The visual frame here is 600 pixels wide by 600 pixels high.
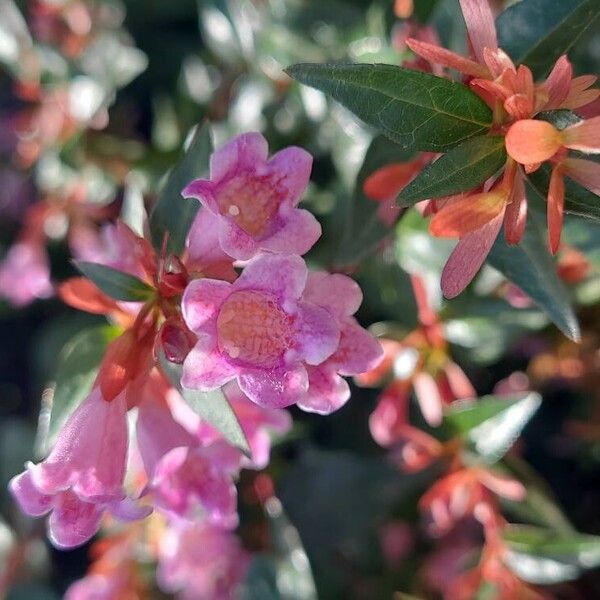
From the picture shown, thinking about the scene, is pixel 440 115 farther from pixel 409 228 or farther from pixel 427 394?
pixel 427 394

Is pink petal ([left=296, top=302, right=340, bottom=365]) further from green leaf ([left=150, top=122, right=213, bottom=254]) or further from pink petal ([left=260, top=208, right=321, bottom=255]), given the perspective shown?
green leaf ([left=150, top=122, right=213, bottom=254])

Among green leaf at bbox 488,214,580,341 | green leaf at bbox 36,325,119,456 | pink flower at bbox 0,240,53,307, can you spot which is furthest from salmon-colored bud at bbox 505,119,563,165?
pink flower at bbox 0,240,53,307

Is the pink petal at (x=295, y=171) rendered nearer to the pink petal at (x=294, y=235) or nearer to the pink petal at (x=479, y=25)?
the pink petal at (x=294, y=235)

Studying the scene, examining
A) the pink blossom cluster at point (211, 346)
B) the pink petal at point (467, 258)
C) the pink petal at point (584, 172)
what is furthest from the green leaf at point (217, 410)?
the pink petal at point (584, 172)

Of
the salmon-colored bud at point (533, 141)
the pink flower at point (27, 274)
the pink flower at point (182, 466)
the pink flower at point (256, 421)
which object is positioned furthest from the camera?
the pink flower at point (27, 274)

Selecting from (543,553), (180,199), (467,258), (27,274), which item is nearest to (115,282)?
(180,199)

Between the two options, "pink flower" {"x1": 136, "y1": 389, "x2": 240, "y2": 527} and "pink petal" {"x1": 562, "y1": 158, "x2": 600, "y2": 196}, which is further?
"pink flower" {"x1": 136, "y1": 389, "x2": 240, "y2": 527}
